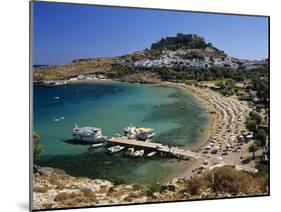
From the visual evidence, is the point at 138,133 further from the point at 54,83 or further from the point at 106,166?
the point at 54,83

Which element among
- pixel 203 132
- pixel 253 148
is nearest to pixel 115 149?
pixel 203 132

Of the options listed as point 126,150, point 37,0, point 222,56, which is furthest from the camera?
point 222,56

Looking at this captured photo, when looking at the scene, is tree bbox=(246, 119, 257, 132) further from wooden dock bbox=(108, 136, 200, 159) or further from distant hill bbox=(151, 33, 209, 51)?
distant hill bbox=(151, 33, 209, 51)

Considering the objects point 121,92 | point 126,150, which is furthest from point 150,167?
point 121,92

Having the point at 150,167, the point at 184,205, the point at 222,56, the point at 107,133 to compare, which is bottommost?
the point at 184,205

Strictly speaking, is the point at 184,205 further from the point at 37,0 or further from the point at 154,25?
the point at 37,0

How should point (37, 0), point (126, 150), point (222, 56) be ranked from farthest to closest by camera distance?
point (222, 56)
point (126, 150)
point (37, 0)

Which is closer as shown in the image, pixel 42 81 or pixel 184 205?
pixel 42 81
